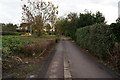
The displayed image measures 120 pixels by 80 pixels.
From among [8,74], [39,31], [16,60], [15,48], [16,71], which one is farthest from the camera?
[39,31]

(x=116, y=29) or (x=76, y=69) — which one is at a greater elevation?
(x=116, y=29)

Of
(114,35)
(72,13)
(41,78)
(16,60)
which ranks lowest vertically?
(41,78)

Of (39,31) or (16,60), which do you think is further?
(39,31)

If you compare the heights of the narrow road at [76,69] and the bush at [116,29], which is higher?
the bush at [116,29]

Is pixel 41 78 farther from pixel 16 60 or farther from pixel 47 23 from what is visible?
pixel 47 23

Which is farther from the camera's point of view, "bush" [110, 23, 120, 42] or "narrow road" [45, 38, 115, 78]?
"bush" [110, 23, 120, 42]

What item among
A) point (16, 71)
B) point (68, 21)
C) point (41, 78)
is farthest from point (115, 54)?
point (68, 21)

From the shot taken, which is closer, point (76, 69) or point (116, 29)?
point (76, 69)

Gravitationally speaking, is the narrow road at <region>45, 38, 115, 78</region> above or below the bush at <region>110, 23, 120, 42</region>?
below

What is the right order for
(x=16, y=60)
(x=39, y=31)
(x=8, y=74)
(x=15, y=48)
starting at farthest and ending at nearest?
1. (x=39, y=31)
2. (x=15, y=48)
3. (x=16, y=60)
4. (x=8, y=74)

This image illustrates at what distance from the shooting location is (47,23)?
2114cm

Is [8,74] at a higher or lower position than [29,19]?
lower

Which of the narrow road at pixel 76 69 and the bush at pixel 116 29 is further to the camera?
the bush at pixel 116 29

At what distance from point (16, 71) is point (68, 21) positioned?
3282cm
